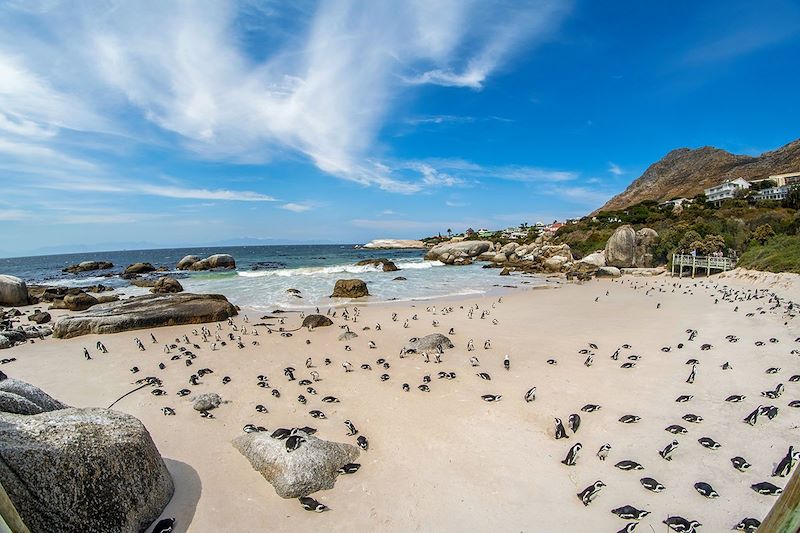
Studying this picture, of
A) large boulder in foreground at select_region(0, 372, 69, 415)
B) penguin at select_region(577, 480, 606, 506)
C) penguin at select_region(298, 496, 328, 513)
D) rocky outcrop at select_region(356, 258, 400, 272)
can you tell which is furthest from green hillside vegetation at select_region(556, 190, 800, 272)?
large boulder in foreground at select_region(0, 372, 69, 415)

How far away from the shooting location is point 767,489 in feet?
21.3

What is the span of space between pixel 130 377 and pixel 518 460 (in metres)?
12.3

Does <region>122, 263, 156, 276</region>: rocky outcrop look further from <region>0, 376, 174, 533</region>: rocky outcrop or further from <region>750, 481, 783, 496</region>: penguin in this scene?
<region>750, 481, 783, 496</region>: penguin

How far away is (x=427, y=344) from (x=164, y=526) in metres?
10.2

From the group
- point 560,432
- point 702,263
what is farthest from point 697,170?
point 560,432

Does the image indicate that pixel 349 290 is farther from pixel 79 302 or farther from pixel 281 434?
pixel 281 434

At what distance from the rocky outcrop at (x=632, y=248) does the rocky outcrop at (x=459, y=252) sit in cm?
2514

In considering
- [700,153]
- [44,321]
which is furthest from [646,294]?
[700,153]

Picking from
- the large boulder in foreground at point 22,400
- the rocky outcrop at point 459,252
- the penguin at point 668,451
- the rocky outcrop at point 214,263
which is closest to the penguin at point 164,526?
the large boulder in foreground at point 22,400

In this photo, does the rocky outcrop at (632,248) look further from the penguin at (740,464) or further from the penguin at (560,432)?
the penguin at (560,432)

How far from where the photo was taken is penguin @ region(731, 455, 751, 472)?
715cm

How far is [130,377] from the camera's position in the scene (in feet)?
41.3

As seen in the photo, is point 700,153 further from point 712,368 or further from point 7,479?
point 7,479

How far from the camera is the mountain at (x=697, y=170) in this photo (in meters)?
110
